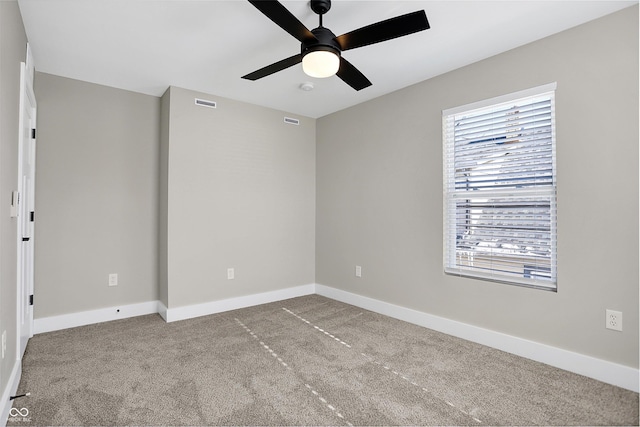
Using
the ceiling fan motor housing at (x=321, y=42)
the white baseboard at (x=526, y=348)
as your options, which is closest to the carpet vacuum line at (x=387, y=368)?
the white baseboard at (x=526, y=348)

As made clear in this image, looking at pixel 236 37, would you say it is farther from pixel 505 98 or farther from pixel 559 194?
pixel 559 194

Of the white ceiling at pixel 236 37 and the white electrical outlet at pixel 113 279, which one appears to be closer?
the white ceiling at pixel 236 37

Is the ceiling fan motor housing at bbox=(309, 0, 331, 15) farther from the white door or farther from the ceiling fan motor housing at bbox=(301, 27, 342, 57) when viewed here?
the white door

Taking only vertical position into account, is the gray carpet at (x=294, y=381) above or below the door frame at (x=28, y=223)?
below

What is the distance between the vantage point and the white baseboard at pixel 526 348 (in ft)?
7.13

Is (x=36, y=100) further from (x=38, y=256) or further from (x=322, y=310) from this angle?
(x=322, y=310)

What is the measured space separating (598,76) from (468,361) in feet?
7.36

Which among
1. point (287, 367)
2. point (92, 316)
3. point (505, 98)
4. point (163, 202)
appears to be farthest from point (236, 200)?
point (505, 98)

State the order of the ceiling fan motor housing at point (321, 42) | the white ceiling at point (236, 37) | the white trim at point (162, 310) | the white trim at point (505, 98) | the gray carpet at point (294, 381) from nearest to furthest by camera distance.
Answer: the gray carpet at point (294, 381) < the ceiling fan motor housing at point (321, 42) < the white ceiling at point (236, 37) < the white trim at point (505, 98) < the white trim at point (162, 310)

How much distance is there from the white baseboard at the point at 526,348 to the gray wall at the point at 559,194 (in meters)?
0.05

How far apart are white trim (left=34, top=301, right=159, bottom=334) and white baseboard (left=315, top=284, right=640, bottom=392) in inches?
99.1

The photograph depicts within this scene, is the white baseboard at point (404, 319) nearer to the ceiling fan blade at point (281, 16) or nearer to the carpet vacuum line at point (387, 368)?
the carpet vacuum line at point (387, 368)

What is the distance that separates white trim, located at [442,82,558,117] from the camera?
2.51 meters

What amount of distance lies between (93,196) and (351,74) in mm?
2875
